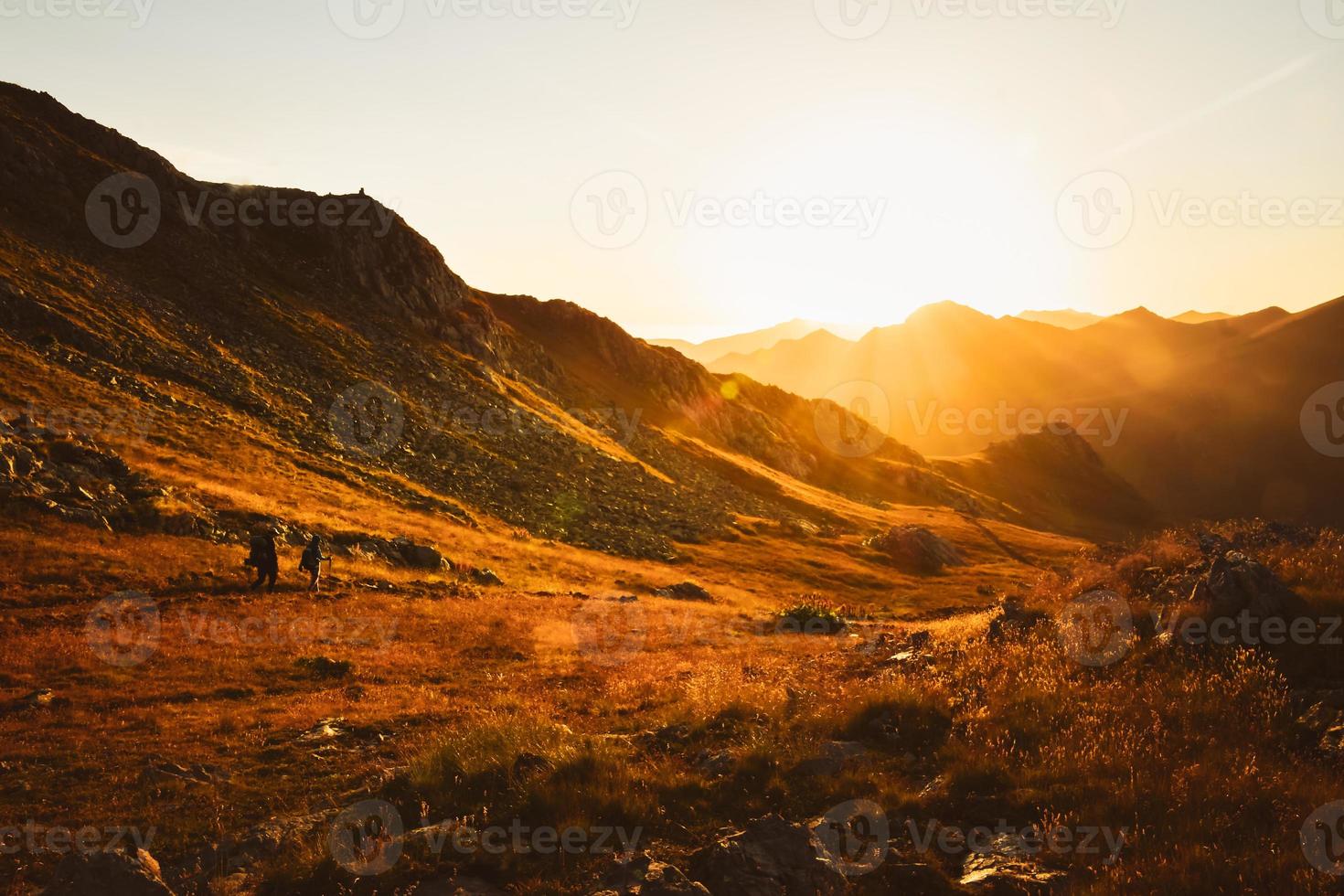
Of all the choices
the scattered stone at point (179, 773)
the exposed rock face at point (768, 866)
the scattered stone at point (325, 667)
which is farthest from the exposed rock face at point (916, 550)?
the exposed rock face at point (768, 866)

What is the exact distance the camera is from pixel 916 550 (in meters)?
71.0

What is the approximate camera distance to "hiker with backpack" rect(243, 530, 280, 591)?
23828mm

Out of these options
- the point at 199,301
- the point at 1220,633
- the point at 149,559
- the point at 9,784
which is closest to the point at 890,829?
the point at 1220,633

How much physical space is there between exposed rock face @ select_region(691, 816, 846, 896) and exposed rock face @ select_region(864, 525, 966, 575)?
65176mm

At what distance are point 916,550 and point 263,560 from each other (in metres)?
62.9

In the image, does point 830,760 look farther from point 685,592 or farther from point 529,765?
point 685,592

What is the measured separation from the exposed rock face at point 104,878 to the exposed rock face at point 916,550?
2663 inches

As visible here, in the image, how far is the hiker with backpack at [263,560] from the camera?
2383cm

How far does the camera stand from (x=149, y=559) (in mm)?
23250

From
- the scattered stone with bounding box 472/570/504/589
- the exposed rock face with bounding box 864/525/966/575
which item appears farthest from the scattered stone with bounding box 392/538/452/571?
the exposed rock face with bounding box 864/525/966/575

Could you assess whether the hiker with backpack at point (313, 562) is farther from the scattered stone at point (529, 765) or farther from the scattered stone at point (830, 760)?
the scattered stone at point (830, 760)

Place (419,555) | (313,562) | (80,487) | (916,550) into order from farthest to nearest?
(916,550) → (419,555) → (80,487) → (313,562)

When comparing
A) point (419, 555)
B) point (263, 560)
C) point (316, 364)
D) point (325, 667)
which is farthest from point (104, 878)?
point (316, 364)

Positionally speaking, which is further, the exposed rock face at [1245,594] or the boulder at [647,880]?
the exposed rock face at [1245,594]
